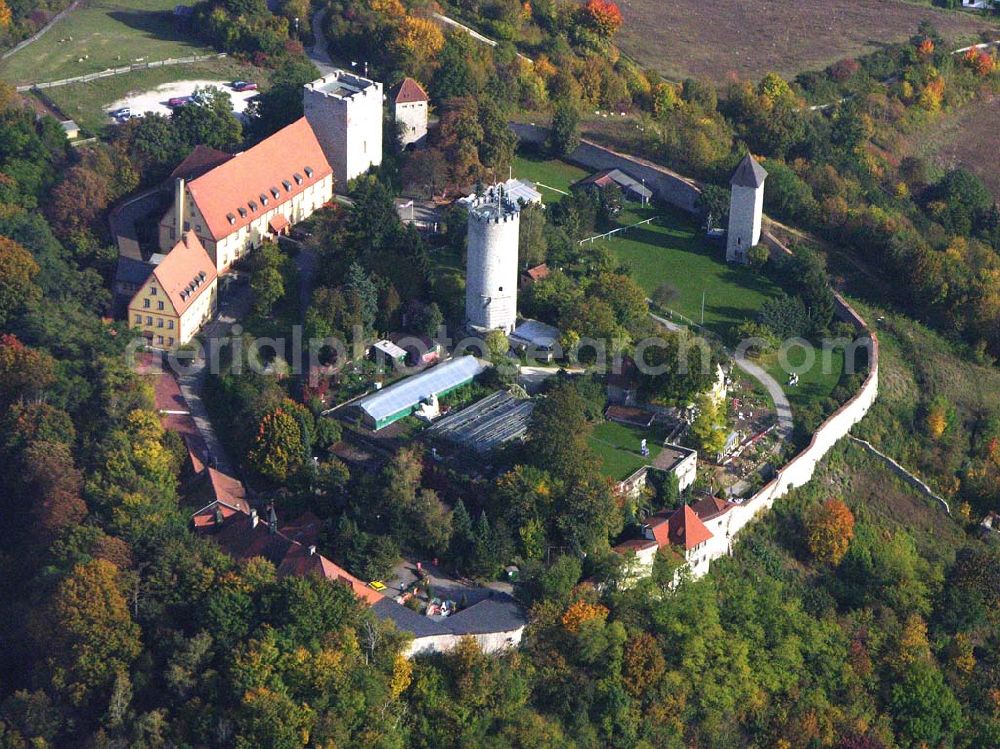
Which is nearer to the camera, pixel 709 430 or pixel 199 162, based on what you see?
pixel 709 430

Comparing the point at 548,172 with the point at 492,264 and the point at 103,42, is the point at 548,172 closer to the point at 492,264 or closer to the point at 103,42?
the point at 492,264

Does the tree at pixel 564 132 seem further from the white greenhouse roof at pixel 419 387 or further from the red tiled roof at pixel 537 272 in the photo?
the white greenhouse roof at pixel 419 387

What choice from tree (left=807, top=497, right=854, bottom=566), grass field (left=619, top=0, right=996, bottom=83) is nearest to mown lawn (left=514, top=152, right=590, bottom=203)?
grass field (left=619, top=0, right=996, bottom=83)

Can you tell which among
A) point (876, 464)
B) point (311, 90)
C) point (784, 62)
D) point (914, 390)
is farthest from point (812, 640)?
point (784, 62)

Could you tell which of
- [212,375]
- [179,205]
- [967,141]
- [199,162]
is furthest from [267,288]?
[967,141]

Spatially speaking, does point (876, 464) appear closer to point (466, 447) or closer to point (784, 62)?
point (466, 447)

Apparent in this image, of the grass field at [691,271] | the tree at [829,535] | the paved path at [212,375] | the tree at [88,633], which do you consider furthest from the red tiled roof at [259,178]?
the tree at [829,535]
